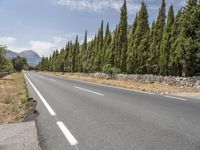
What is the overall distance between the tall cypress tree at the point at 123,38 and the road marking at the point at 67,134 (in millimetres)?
38221

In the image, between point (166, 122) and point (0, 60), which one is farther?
point (0, 60)

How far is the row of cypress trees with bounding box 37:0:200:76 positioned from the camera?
24969 mm

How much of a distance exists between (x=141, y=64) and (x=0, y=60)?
30769 millimetres

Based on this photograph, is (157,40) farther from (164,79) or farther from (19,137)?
(19,137)

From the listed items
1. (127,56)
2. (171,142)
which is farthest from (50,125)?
(127,56)

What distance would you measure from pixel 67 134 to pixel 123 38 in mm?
42764

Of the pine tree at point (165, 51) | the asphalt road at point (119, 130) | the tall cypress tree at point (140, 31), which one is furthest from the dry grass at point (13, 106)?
the tall cypress tree at point (140, 31)

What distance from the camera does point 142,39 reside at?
4059cm

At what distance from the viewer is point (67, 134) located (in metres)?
6.64

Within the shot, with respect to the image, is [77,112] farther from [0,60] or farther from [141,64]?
[0,60]

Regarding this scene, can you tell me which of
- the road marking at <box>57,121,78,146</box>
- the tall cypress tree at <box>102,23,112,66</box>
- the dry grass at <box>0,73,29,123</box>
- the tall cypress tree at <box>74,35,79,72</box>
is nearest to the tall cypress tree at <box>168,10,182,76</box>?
the dry grass at <box>0,73,29,123</box>

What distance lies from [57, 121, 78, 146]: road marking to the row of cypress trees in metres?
18.6

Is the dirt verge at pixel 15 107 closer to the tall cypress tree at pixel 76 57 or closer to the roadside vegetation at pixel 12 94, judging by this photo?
the roadside vegetation at pixel 12 94

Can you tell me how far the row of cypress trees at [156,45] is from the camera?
25.0 m
